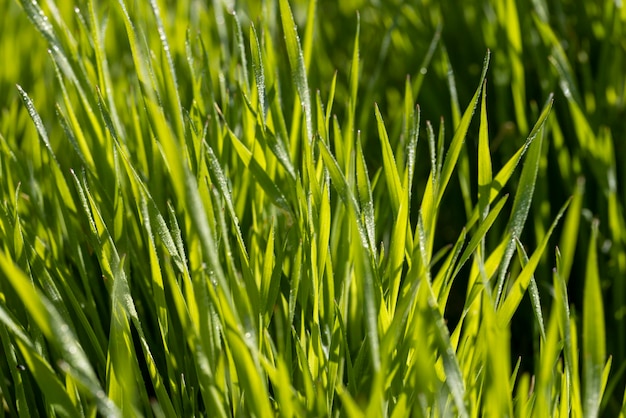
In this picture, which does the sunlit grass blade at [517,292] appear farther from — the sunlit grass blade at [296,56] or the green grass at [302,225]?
the sunlit grass blade at [296,56]

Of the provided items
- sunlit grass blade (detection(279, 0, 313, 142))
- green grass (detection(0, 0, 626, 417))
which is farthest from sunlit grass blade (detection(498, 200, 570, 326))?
sunlit grass blade (detection(279, 0, 313, 142))

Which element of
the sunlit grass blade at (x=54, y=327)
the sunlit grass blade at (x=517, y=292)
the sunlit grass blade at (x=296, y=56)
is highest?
the sunlit grass blade at (x=296, y=56)

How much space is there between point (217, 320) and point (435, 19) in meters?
0.67

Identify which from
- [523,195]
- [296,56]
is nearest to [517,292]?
[523,195]

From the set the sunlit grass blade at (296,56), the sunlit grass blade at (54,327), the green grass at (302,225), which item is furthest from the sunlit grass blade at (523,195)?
the sunlit grass blade at (54,327)

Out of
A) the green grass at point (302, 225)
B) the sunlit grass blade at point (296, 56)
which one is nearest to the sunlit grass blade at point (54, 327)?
the green grass at point (302, 225)

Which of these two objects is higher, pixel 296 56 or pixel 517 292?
pixel 296 56

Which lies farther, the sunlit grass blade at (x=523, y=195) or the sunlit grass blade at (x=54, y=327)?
the sunlit grass blade at (x=523, y=195)

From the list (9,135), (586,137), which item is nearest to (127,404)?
(9,135)

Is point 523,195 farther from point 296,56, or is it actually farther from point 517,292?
point 296,56

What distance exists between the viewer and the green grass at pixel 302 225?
0.45 meters

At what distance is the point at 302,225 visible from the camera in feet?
1.86

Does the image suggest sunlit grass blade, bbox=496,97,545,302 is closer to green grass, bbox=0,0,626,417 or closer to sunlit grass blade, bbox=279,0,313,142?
green grass, bbox=0,0,626,417

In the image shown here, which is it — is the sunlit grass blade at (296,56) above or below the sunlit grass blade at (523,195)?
above
